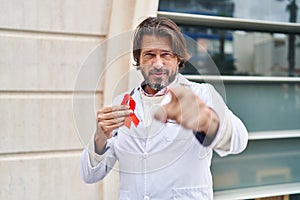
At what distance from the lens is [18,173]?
2.16 metres

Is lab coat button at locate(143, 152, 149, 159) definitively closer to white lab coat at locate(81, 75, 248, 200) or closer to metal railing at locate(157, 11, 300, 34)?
white lab coat at locate(81, 75, 248, 200)

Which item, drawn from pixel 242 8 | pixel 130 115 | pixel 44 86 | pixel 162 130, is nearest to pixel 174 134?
pixel 162 130

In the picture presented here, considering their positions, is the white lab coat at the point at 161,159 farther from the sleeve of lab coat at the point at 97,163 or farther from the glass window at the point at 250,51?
the glass window at the point at 250,51

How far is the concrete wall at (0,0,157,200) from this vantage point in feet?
6.94

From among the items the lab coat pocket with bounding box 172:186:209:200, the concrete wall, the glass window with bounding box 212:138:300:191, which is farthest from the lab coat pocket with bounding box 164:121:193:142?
the glass window with bounding box 212:138:300:191

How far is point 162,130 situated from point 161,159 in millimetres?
122

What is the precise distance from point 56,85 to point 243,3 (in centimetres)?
181

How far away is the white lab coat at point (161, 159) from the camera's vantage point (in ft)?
3.74

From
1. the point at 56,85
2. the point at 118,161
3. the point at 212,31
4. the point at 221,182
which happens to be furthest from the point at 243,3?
the point at 118,161

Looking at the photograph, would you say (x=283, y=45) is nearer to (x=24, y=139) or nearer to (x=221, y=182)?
(x=221, y=182)

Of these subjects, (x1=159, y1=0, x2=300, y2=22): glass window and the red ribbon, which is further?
(x1=159, y1=0, x2=300, y2=22): glass window

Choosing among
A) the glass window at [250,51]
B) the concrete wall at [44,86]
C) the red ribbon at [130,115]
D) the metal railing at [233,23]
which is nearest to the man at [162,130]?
the red ribbon at [130,115]

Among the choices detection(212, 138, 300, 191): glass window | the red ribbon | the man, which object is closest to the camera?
the man

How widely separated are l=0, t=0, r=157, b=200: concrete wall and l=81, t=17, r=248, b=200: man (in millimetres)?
851
